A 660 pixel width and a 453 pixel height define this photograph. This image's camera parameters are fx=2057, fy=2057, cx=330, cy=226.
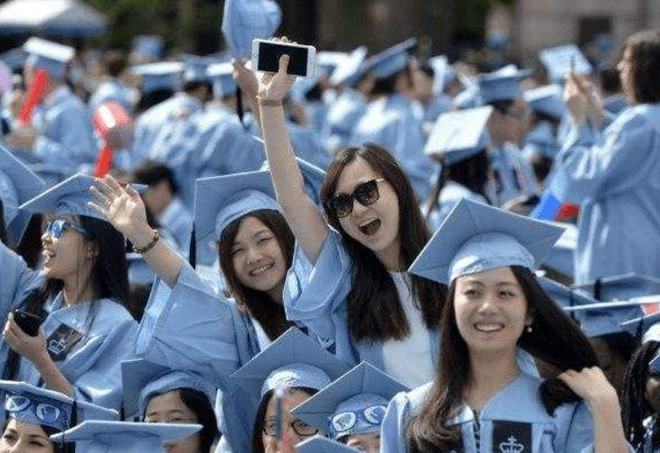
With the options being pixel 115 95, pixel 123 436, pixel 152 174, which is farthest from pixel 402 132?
pixel 123 436

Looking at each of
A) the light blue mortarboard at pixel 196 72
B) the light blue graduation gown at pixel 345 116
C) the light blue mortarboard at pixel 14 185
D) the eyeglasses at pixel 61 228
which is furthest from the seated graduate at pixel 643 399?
the light blue graduation gown at pixel 345 116

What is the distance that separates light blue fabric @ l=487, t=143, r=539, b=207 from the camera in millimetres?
11188

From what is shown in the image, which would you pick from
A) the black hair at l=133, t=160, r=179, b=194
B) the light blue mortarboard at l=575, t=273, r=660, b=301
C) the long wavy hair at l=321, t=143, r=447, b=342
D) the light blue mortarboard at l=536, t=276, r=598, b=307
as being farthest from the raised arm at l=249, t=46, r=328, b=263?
the black hair at l=133, t=160, r=179, b=194

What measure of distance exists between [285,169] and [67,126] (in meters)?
8.75

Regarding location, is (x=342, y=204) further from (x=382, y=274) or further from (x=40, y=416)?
(x=40, y=416)

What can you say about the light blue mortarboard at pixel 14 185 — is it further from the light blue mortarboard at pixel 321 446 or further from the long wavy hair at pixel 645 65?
the light blue mortarboard at pixel 321 446

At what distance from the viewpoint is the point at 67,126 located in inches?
596

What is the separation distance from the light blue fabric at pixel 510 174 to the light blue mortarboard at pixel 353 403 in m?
4.59

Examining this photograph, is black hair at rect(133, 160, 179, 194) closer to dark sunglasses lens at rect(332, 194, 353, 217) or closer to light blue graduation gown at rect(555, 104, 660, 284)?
light blue graduation gown at rect(555, 104, 660, 284)

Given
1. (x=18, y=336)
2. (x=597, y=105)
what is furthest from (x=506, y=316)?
(x=597, y=105)

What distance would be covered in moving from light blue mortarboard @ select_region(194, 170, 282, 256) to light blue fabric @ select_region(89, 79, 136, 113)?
10.4 m

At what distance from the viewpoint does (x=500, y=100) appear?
11508 mm

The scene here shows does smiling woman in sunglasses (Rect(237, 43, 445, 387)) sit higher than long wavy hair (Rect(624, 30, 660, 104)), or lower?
lower

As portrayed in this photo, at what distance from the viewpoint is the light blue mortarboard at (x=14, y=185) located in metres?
8.16
